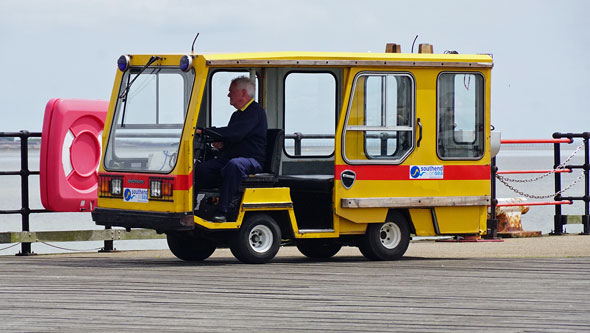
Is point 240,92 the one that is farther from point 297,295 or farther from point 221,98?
point 297,295

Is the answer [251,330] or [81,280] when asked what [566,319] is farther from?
[81,280]

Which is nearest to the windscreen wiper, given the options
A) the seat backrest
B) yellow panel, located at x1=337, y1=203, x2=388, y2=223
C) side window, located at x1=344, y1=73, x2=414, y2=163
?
the seat backrest

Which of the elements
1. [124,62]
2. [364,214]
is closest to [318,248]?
[364,214]

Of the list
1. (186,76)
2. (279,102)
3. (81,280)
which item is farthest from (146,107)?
(81,280)

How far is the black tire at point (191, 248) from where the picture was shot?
14094 mm

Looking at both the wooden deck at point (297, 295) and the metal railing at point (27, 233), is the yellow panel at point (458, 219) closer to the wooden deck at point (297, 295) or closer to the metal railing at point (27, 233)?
the wooden deck at point (297, 295)

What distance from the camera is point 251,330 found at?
342 inches

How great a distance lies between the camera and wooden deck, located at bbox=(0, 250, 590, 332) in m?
9.04

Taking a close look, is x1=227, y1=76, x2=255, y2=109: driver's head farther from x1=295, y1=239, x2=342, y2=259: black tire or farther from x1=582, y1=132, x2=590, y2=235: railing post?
x1=582, y1=132, x2=590, y2=235: railing post

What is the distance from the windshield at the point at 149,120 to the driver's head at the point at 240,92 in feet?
1.90

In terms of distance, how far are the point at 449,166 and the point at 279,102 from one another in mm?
1953

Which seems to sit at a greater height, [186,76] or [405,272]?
[186,76]

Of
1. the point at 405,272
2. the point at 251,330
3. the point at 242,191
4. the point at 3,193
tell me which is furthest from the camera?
the point at 3,193

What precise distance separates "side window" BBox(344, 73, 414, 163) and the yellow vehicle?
0.04 feet
